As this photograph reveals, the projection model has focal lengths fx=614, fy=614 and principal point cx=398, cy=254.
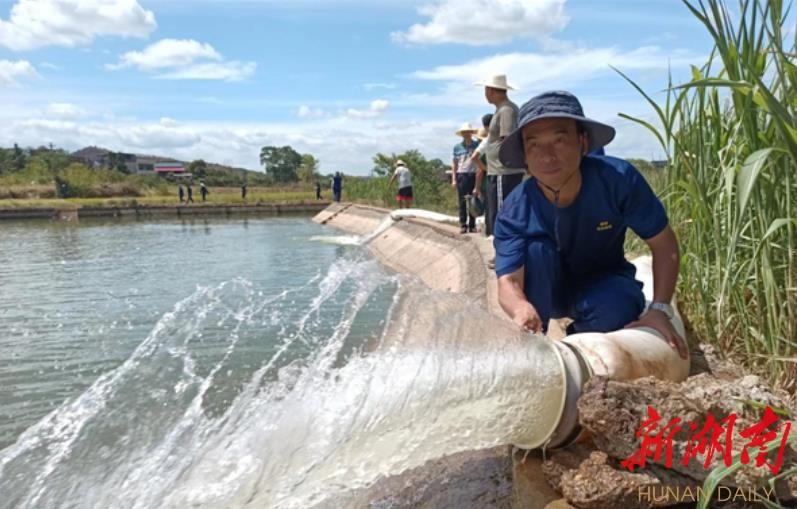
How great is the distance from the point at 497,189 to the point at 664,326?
11.9 ft

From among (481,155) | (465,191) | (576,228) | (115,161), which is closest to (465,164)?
(465,191)

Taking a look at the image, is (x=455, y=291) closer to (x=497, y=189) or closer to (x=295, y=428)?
(x=497, y=189)

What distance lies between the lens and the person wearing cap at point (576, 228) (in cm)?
207

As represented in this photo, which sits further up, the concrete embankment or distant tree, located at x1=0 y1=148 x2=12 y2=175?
distant tree, located at x1=0 y1=148 x2=12 y2=175

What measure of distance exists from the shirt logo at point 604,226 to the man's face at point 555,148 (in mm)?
211

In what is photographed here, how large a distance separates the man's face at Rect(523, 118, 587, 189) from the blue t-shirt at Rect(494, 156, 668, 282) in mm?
107

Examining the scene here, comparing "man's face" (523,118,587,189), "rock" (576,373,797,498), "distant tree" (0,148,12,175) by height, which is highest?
"distant tree" (0,148,12,175)

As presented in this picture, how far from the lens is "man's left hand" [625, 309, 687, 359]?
2025mm

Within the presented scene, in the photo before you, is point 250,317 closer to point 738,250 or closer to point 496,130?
point 496,130

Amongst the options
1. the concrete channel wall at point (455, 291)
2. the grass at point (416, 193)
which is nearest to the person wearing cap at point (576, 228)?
the concrete channel wall at point (455, 291)

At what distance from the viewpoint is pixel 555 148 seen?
2080 millimetres

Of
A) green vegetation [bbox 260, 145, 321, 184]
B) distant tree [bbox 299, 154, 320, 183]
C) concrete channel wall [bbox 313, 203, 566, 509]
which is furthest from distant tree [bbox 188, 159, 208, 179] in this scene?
concrete channel wall [bbox 313, 203, 566, 509]

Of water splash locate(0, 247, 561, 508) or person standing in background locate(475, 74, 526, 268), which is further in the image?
person standing in background locate(475, 74, 526, 268)

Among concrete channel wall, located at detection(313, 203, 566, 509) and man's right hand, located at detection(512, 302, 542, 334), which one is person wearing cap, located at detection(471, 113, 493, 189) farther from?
man's right hand, located at detection(512, 302, 542, 334)
